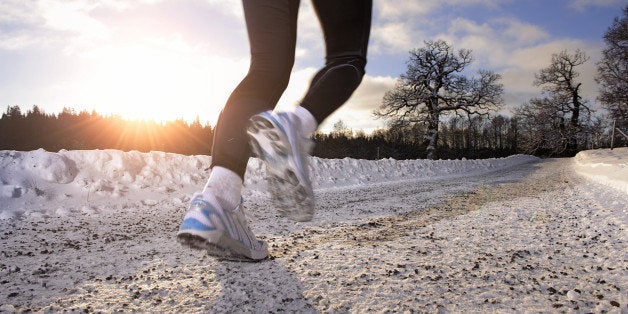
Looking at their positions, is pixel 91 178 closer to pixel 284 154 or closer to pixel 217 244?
pixel 217 244

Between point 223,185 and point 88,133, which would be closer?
point 223,185

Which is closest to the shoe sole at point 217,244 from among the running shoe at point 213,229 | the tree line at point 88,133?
the running shoe at point 213,229

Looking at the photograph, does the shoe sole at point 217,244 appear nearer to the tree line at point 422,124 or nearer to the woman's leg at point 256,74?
the woman's leg at point 256,74

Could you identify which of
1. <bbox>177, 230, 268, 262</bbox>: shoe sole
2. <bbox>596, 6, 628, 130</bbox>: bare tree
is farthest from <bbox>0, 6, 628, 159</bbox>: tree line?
<bbox>177, 230, 268, 262</bbox>: shoe sole

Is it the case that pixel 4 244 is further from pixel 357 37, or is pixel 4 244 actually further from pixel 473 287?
pixel 473 287

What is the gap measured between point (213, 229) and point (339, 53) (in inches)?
39.0

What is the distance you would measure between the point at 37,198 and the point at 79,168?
1.30 meters

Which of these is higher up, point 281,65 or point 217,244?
point 281,65

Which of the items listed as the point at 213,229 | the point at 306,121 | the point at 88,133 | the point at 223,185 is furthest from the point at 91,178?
the point at 88,133

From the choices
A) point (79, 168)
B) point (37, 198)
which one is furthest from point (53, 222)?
point (79, 168)

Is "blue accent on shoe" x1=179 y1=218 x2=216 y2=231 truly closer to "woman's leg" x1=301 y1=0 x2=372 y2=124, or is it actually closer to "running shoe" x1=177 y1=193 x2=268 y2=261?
"running shoe" x1=177 y1=193 x2=268 y2=261

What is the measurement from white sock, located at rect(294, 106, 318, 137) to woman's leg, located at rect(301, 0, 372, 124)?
0.02m

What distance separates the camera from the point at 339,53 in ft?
5.73

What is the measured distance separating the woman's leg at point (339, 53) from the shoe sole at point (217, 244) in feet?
2.21
